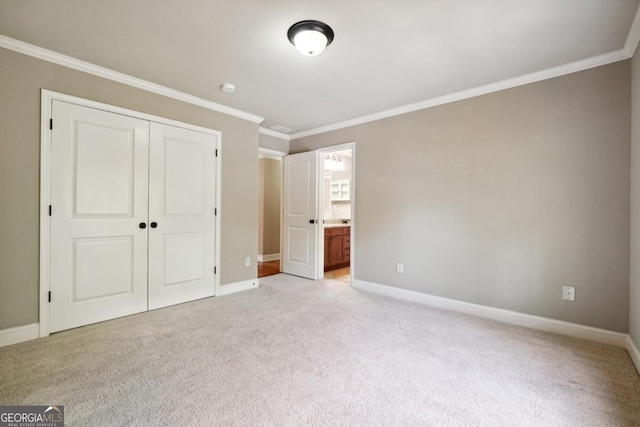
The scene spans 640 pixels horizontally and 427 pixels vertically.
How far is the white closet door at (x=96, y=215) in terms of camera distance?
2545 millimetres

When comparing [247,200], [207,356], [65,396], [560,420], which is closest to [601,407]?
[560,420]

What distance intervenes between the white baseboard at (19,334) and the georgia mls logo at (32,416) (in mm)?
1057

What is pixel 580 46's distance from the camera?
2.27 metres

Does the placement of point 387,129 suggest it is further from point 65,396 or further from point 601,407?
point 65,396

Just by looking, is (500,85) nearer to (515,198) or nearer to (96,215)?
(515,198)

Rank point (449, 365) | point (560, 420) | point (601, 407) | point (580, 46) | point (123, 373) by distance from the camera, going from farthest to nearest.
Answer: point (580, 46) < point (449, 365) < point (123, 373) < point (601, 407) < point (560, 420)

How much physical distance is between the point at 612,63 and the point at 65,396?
15.4 ft

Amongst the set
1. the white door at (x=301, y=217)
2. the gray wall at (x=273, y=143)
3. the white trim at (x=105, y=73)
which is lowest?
the white door at (x=301, y=217)

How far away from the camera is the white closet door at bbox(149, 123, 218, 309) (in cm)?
314

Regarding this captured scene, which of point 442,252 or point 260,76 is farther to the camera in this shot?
point 442,252

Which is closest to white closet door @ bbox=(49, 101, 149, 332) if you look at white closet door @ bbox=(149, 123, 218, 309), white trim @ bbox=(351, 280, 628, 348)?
white closet door @ bbox=(149, 123, 218, 309)

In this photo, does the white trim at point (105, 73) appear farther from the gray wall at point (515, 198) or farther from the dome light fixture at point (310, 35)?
the gray wall at point (515, 198)

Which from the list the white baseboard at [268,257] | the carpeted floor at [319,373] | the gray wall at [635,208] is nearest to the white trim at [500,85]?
the gray wall at [635,208]

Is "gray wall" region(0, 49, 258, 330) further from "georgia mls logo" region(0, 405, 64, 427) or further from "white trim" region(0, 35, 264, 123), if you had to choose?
"georgia mls logo" region(0, 405, 64, 427)
